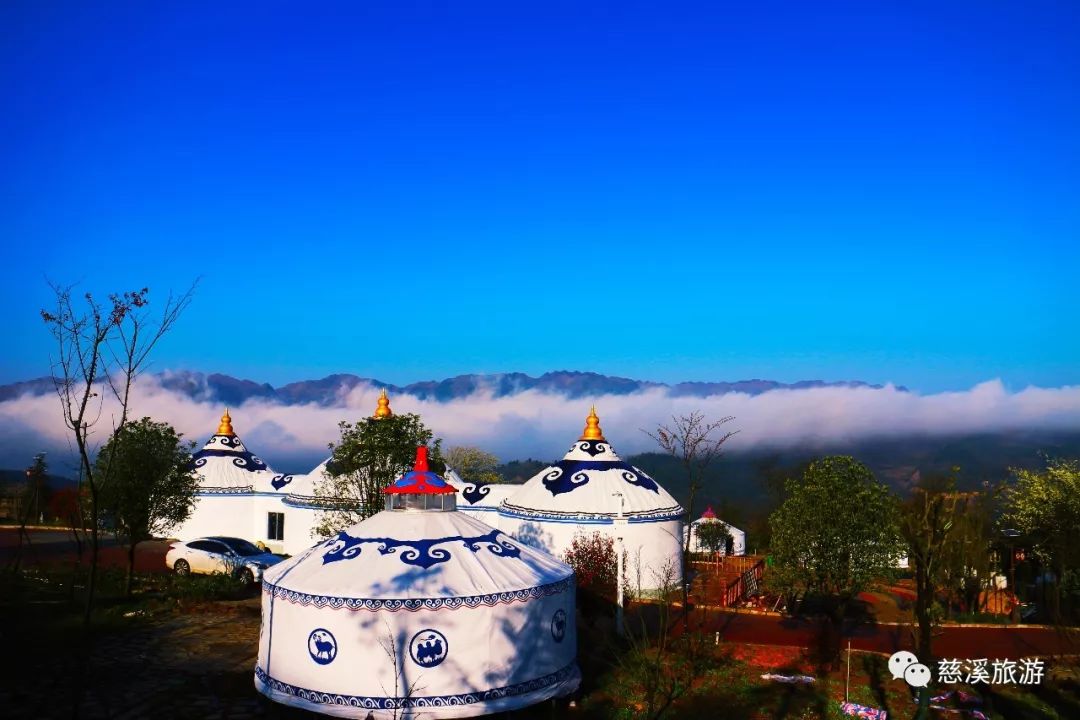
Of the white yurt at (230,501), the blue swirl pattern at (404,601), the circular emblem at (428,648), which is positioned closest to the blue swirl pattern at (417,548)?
the blue swirl pattern at (404,601)

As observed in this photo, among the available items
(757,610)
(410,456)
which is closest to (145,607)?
(410,456)

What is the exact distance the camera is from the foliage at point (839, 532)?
15.1 m

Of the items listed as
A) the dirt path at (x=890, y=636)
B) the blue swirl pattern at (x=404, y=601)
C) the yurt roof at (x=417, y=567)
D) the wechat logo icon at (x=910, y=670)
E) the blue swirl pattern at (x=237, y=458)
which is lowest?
the dirt path at (x=890, y=636)

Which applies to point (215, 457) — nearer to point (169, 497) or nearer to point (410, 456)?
point (169, 497)

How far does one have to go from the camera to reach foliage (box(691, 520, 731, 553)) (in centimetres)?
2894

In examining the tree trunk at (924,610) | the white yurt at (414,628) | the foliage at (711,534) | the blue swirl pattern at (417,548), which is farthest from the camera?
the foliage at (711,534)

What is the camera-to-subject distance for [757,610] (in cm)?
1923

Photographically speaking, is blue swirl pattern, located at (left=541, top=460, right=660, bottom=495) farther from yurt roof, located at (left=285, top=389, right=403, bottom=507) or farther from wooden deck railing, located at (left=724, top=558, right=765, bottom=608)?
yurt roof, located at (left=285, top=389, right=403, bottom=507)

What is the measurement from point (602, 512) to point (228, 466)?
14.6 metres

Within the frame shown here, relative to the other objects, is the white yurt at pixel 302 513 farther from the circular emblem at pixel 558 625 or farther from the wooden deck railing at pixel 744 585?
the circular emblem at pixel 558 625

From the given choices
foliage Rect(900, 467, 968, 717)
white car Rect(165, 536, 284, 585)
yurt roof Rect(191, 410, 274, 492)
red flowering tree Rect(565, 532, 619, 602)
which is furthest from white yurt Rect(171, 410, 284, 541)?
foliage Rect(900, 467, 968, 717)

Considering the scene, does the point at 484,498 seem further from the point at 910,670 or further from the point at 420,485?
the point at 910,670

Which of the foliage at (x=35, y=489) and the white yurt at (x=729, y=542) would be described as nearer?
the foliage at (x=35, y=489)

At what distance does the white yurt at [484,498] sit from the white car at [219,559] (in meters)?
5.70
